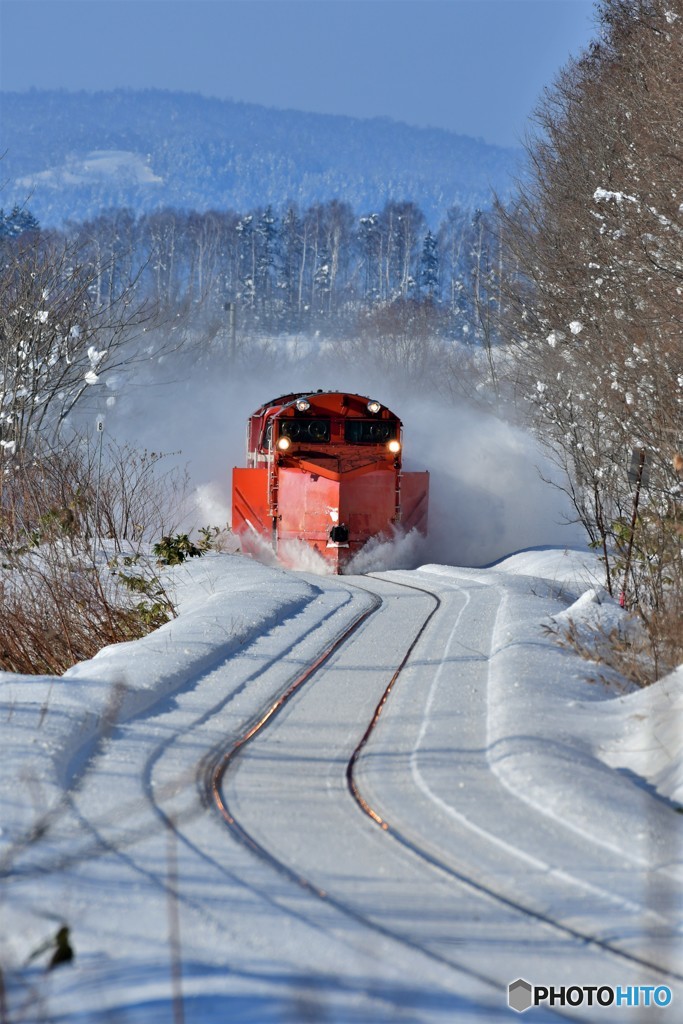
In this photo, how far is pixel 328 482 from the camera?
64.1 feet

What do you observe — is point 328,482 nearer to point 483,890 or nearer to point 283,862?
point 283,862

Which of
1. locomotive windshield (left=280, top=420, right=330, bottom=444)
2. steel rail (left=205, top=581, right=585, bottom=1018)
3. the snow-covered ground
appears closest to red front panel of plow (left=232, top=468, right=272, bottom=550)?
locomotive windshield (left=280, top=420, right=330, bottom=444)

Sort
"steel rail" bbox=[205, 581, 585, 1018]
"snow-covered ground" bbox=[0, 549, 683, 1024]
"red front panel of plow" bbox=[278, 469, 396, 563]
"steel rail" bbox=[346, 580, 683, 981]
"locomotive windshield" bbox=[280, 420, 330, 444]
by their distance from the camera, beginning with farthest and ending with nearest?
"locomotive windshield" bbox=[280, 420, 330, 444], "red front panel of plow" bbox=[278, 469, 396, 563], "steel rail" bbox=[346, 580, 683, 981], "steel rail" bbox=[205, 581, 585, 1018], "snow-covered ground" bbox=[0, 549, 683, 1024]

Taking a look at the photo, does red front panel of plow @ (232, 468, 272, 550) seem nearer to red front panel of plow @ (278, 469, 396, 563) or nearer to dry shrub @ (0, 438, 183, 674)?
red front panel of plow @ (278, 469, 396, 563)

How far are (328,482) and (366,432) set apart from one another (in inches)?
73.7

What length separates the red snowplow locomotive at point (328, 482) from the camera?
19594mm

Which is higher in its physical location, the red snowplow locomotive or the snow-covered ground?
the red snowplow locomotive

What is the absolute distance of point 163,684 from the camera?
8219mm

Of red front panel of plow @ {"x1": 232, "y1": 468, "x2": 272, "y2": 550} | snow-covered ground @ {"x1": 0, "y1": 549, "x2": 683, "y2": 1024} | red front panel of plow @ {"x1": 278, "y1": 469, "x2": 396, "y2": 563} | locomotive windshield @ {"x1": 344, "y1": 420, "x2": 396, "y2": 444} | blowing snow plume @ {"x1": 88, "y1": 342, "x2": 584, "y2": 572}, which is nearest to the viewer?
snow-covered ground @ {"x1": 0, "y1": 549, "x2": 683, "y2": 1024}

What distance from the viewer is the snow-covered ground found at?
399 cm

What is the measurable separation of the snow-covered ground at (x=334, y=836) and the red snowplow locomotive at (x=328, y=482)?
9927 mm

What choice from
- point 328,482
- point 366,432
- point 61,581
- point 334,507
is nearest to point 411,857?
point 61,581

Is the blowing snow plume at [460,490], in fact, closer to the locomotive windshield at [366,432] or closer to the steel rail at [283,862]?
the locomotive windshield at [366,432]

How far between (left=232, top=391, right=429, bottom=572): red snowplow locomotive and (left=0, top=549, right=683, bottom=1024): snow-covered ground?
9.93 meters
